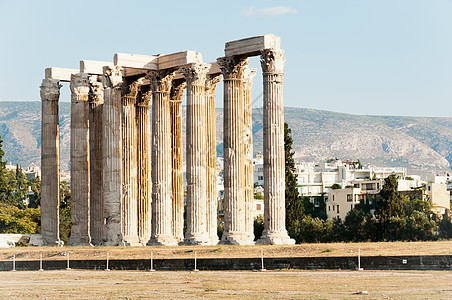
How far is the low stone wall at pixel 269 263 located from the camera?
4325 centimetres

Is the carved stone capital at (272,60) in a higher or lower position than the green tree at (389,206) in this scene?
higher

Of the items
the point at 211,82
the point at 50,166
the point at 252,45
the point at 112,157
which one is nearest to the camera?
the point at 252,45

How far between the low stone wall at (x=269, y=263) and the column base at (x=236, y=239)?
34.1 ft

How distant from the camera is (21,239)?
273 ft

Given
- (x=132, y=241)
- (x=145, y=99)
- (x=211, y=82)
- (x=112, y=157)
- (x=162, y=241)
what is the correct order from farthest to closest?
(x=145, y=99) → (x=112, y=157) → (x=211, y=82) → (x=132, y=241) → (x=162, y=241)

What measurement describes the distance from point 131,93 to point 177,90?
11.7 feet

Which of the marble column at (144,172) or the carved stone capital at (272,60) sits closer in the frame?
the carved stone capital at (272,60)

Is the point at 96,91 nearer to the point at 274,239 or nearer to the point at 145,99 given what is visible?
the point at 145,99

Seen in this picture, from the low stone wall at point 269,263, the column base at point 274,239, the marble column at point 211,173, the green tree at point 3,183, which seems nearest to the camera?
the low stone wall at point 269,263

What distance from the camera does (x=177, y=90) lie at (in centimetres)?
7269

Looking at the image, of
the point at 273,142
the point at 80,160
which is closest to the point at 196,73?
the point at 273,142

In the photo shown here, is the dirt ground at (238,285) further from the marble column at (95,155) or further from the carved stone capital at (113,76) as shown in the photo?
the marble column at (95,155)

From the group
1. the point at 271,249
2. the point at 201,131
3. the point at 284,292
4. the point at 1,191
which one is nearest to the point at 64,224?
the point at 1,191

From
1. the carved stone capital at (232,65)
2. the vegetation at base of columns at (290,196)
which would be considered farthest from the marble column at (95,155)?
the vegetation at base of columns at (290,196)
